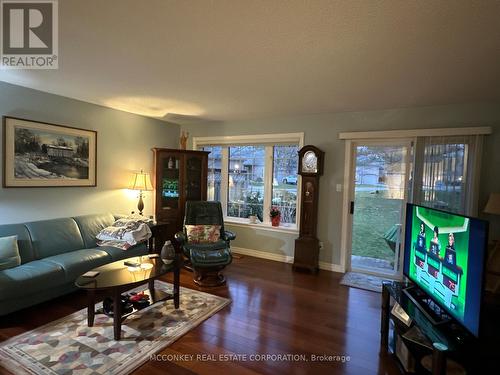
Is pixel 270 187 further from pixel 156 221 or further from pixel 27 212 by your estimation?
pixel 27 212

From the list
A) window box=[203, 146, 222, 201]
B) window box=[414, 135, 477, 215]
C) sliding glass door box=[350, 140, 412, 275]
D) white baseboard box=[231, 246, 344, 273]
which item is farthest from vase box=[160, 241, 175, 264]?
window box=[414, 135, 477, 215]

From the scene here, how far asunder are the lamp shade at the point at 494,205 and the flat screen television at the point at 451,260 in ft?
4.35

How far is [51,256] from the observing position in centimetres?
303

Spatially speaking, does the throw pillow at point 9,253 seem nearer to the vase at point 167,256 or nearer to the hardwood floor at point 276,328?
the hardwood floor at point 276,328

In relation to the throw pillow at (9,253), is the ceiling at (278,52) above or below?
above

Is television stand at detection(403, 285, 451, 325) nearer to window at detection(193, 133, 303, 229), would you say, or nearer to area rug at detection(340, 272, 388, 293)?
area rug at detection(340, 272, 388, 293)

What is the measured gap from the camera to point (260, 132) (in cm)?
455

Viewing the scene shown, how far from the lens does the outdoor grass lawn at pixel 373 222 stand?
384 centimetres

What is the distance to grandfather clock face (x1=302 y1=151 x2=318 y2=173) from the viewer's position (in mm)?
4016

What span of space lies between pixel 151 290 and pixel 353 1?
2.94m

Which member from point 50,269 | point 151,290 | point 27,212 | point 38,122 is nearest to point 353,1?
point 151,290

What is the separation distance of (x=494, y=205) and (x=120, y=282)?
3.80 meters

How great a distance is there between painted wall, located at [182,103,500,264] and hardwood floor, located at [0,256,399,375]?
36.8 inches

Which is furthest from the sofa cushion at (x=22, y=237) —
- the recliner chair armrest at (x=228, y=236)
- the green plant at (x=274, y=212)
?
the green plant at (x=274, y=212)
